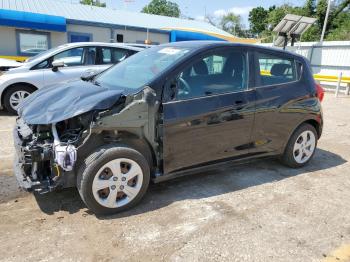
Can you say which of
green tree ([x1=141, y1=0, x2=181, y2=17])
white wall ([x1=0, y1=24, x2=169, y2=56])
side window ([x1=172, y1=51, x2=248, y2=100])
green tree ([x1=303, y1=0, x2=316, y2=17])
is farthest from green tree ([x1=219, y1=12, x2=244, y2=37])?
side window ([x1=172, y1=51, x2=248, y2=100])

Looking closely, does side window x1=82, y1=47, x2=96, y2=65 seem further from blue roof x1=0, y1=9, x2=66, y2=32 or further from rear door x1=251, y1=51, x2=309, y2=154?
blue roof x1=0, y1=9, x2=66, y2=32

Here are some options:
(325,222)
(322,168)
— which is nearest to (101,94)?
(325,222)

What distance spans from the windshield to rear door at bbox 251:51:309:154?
114 cm

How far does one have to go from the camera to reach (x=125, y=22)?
22.5m

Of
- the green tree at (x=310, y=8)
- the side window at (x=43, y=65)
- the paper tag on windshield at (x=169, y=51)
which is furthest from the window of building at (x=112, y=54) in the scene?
the green tree at (x=310, y=8)

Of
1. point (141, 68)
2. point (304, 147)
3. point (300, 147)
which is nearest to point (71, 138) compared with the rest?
point (141, 68)

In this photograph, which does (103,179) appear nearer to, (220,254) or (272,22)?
(220,254)

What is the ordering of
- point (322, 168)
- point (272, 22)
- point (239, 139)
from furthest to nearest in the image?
point (272, 22), point (322, 168), point (239, 139)

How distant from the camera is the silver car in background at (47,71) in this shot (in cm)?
730

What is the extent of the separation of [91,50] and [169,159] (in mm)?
5095

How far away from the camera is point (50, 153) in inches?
119

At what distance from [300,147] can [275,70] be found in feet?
3.98

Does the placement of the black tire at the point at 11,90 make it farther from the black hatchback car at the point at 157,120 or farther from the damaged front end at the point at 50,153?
the damaged front end at the point at 50,153

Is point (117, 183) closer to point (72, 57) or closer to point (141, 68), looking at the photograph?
point (141, 68)
